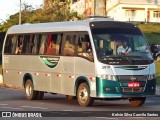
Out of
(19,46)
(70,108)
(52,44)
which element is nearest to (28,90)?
(19,46)

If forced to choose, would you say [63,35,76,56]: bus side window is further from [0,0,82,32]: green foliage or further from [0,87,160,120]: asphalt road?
[0,0,82,32]: green foliage

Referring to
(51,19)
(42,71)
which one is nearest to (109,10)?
(51,19)

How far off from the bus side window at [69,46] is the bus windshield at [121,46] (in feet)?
3.73

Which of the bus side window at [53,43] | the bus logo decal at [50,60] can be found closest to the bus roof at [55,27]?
Answer: the bus side window at [53,43]

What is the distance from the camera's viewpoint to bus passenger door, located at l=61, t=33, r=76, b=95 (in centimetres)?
2147

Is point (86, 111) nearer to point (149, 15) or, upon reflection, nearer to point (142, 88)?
point (142, 88)

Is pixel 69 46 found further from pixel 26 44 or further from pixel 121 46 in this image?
pixel 26 44

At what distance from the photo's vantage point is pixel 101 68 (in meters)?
20.1

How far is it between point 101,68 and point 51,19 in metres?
46.2

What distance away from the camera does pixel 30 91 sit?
24641 mm

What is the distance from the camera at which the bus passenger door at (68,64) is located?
21.5 m

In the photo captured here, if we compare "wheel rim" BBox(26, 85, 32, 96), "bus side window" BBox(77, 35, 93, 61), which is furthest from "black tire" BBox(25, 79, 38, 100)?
"bus side window" BBox(77, 35, 93, 61)

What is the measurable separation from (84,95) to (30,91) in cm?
441

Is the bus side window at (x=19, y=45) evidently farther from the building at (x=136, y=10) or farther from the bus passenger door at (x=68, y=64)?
the building at (x=136, y=10)
